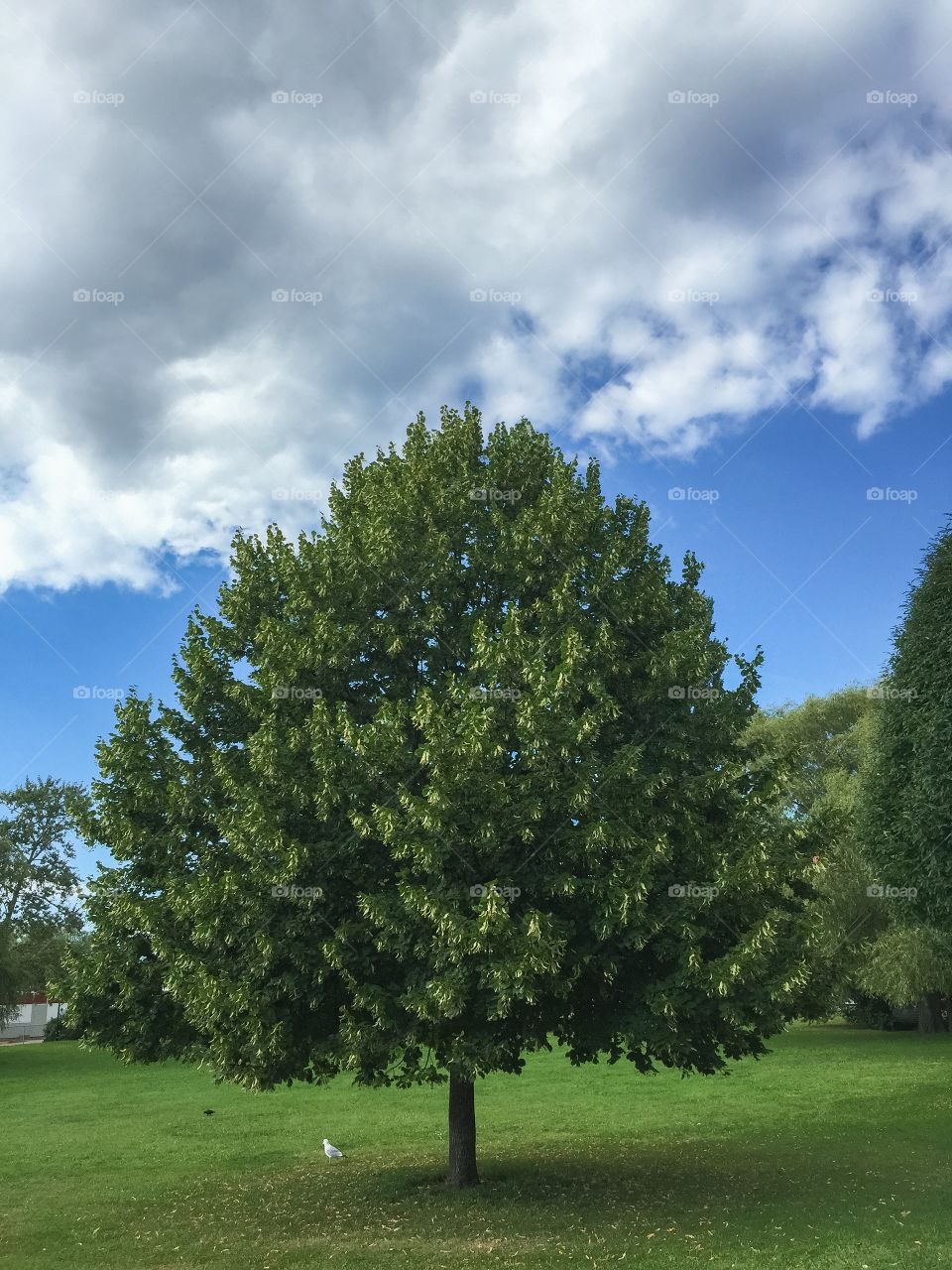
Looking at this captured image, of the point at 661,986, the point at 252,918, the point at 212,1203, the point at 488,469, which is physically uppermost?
the point at 488,469

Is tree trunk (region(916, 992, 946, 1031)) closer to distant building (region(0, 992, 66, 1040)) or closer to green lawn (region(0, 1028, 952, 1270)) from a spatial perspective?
green lawn (region(0, 1028, 952, 1270))

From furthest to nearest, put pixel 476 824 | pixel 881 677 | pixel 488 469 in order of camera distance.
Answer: pixel 881 677, pixel 488 469, pixel 476 824

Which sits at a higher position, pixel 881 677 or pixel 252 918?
pixel 881 677

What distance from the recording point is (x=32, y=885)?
226 ft

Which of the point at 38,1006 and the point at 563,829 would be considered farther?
the point at 38,1006

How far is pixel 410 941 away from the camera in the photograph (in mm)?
16000

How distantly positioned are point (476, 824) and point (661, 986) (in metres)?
4.15

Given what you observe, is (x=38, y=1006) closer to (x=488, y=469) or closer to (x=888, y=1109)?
(x=888, y=1109)

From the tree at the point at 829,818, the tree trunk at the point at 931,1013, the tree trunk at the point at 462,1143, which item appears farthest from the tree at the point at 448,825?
the tree trunk at the point at 931,1013

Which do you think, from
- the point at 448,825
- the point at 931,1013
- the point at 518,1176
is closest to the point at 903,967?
the point at 931,1013

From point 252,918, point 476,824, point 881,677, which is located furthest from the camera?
point 881,677

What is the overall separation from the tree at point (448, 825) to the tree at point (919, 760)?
8621 millimetres

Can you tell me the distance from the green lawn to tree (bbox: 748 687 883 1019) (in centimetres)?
363

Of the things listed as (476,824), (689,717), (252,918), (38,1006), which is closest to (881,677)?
(689,717)
